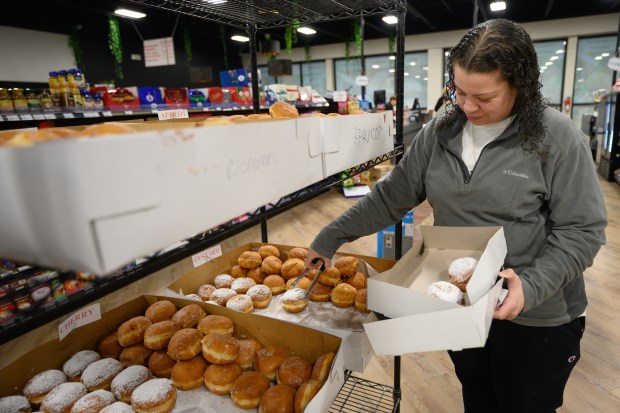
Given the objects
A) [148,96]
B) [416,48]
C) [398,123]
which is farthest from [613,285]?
[416,48]

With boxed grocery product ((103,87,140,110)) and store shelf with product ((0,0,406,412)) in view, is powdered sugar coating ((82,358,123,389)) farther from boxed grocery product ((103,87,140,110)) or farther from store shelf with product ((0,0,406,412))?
boxed grocery product ((103,87,140,110))

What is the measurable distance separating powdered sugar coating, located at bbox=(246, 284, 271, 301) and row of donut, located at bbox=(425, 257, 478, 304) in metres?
0.69

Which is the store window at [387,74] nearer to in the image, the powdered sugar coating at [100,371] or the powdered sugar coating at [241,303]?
the powdered sugar coating at [241,303]

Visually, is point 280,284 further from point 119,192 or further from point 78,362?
point 119,192

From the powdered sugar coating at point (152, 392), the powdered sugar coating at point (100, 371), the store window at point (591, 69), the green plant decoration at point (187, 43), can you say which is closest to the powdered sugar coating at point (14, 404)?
the powdered sugar coating at point (100, 371)

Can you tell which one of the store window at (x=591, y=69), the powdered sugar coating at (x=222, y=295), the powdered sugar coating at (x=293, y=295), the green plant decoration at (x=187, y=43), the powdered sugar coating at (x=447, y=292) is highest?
the green plant decoration at (x=187, y=43)

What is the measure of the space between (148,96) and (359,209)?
3.50 metres

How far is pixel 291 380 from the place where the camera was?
108 centimetres

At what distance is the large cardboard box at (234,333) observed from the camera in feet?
3.41

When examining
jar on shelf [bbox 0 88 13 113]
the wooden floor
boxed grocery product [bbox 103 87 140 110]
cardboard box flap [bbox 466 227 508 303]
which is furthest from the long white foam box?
boxed grocery product [bbox 103 87 140 110]

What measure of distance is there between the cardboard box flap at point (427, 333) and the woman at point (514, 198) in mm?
246

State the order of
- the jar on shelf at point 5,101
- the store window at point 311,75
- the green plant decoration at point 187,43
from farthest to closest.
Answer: the store window at point 311,75 < the green plant decoration at point 187,43 < the jar on shelf at point 5,101

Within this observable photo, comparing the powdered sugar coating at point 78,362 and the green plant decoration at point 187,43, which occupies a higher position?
the green plant decoration at point 187,43

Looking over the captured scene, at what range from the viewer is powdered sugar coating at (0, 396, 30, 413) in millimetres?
978
